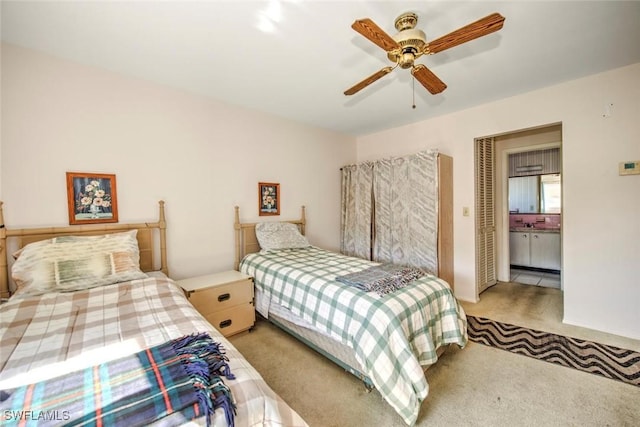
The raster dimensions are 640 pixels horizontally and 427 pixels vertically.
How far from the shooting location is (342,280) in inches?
80.3

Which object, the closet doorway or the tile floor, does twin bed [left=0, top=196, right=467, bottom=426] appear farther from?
the tile floor

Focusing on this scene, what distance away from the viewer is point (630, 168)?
91.0 inches

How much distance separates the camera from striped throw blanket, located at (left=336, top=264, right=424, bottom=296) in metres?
1.88

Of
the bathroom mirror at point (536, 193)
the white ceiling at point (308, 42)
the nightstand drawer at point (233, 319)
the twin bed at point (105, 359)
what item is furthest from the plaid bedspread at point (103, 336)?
the bathroom mirror at point (536, 193)

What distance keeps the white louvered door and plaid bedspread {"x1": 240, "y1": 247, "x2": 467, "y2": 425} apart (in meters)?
1.82

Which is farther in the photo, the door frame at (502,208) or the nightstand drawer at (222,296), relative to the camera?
the door frame at (502,208)

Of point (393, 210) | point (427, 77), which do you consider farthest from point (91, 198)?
point (393, 210)

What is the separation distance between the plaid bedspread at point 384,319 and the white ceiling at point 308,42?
1.83m

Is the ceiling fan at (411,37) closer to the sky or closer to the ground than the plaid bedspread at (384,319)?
closer to the sky

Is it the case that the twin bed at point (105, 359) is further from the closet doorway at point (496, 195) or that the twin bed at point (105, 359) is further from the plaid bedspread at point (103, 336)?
the closet doorway at point (496, 195)

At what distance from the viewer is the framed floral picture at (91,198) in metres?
2.14

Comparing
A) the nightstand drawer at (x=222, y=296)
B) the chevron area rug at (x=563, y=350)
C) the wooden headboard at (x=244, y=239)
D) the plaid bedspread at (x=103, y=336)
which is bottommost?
the chevron area rug at (x=563, y=350)

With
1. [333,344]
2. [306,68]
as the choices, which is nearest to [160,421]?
[333,344]

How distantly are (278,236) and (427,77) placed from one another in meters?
2.29
